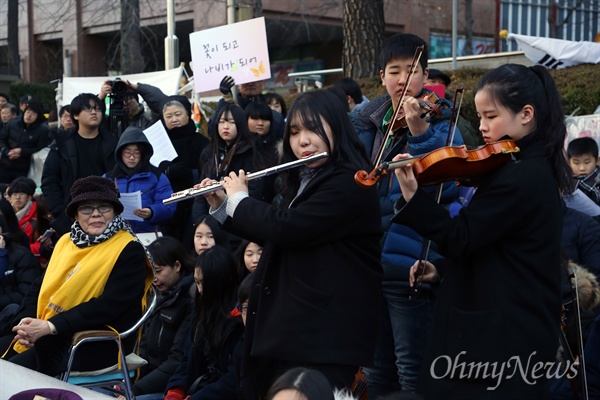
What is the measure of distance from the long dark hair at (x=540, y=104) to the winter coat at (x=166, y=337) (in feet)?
10.1

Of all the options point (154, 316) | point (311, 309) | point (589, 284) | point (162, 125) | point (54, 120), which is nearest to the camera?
point (311, 309)

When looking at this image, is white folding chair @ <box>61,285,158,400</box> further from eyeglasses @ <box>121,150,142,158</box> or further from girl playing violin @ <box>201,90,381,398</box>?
eyeglasses @ <box>121,150,142,158</box>

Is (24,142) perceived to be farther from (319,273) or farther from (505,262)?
(505,262)

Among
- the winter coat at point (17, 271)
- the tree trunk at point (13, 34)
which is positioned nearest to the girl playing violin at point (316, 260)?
the winter coat at point (17, 271)

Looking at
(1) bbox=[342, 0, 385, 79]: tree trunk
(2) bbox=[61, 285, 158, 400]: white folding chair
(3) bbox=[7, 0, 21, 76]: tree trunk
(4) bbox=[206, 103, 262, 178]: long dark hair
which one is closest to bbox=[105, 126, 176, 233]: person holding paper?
(4) bbox=[206, 103, 262, 178]: long dark hair

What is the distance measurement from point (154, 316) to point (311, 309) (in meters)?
2.74

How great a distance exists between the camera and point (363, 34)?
11.1 m

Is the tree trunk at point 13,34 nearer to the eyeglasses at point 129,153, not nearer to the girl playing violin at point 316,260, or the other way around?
the eyeglasses at point 129,153

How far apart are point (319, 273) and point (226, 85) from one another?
4.52 meters

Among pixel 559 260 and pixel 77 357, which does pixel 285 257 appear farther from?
pixel 77 357

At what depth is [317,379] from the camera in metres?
2.97

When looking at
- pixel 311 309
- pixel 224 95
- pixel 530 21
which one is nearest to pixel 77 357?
pixel 311 309

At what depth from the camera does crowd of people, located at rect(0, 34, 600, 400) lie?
3102 mm

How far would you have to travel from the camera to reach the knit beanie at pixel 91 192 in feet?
16.8
